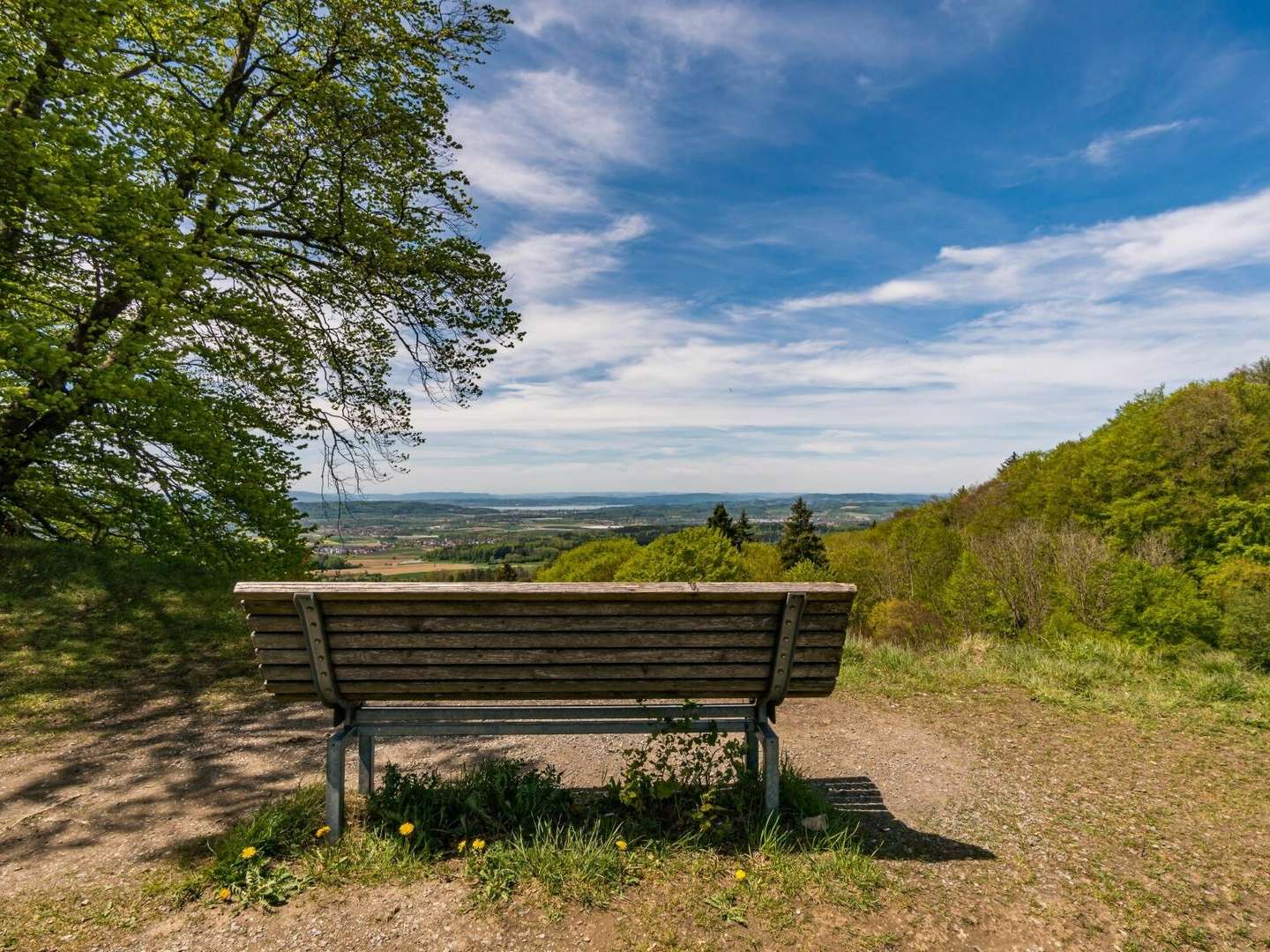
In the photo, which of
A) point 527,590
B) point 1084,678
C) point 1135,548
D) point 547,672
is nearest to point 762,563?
point 1135,548

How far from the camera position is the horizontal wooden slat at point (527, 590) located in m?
2.71

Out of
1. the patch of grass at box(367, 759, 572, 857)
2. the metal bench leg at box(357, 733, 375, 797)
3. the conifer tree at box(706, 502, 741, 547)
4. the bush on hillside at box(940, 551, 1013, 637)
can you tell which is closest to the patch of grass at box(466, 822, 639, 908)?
the patch of grass at box(367, 759, 572, 857)

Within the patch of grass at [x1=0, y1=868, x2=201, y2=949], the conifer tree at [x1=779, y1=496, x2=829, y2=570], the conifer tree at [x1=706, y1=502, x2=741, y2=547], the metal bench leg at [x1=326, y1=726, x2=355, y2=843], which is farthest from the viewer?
the conifer tree at [x1=706, y1=502, x2=741, y2=547]

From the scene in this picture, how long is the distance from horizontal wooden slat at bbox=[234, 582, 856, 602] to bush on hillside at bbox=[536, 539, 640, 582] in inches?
1798

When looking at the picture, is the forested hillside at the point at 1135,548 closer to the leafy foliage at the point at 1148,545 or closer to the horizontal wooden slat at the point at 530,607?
the leafy foliage at the point at 1148,545

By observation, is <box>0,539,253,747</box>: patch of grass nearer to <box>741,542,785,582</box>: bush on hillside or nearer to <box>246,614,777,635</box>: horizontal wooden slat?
<box>246,614,777,635</box>: horizontal wooden slat

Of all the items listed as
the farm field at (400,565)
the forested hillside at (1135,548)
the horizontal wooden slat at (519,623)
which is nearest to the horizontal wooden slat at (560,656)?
the horizontal wooden slat at (519,623)

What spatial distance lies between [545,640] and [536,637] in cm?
4

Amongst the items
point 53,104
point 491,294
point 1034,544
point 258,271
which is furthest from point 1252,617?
point 53,104

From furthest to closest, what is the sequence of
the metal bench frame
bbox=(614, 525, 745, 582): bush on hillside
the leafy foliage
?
1. bbox=(614, 525, 745, 582): bush on hillside
2. the leafy foliage
3. the metal bench frame

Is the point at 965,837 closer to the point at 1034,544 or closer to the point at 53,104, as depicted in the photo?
the point at 53,104

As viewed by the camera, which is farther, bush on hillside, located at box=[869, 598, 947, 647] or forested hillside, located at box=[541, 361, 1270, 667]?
bush on hillside, located at box=[869, 598, 947, 647]

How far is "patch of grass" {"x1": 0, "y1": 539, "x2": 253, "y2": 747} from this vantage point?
5.11m

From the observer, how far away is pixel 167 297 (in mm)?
7219
